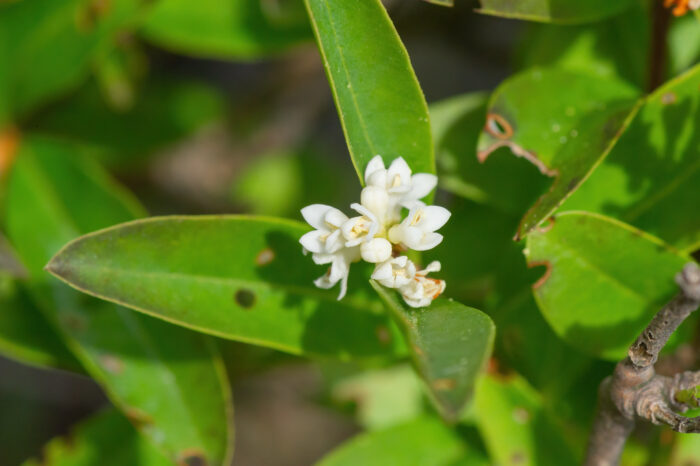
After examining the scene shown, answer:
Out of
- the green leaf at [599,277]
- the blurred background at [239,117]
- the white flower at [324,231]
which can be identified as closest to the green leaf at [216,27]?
the blurred background at [239,117]

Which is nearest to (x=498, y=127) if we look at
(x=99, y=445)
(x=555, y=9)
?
(x=555, y=9)

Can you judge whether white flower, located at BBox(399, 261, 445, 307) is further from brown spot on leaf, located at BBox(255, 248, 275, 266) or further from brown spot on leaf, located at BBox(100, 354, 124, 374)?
brown spot on leaf, located at BBox(100, 354, 124, 374)

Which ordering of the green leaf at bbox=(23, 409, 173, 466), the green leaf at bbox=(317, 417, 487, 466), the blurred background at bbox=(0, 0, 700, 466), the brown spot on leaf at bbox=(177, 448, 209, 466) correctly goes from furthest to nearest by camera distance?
the blurred background at bbox=(0, 0, 700, 466) < the green leaf at bbox=(23, 409, 173, 466) < the green leaf at bbox=(317, 417, 487, 466) < the brown spot on leaf at bbox=(177, 448, 209, 466)

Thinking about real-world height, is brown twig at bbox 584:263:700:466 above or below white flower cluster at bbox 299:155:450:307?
below

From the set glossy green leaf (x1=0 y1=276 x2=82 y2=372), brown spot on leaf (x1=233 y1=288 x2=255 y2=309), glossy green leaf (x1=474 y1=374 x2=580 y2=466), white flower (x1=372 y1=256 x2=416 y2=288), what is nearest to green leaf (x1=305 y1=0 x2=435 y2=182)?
white flower (x1=372 y1=256 x2=416 y2=288)

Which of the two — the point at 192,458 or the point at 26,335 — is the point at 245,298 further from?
the point at 26,335

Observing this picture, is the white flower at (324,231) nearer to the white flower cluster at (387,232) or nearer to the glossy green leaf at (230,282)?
the white flower cluster at (387,232)
